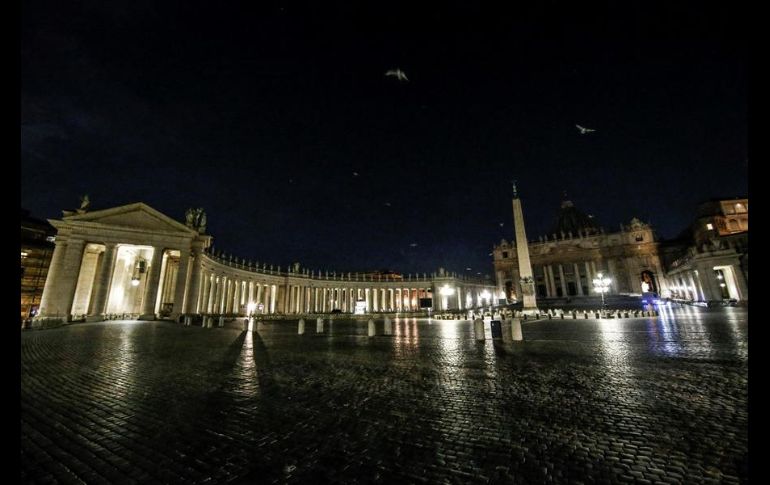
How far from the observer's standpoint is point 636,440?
426 cm

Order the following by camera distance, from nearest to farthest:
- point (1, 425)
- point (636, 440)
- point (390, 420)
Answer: point (1, 425) → point (636, 440) → point (390, 420)

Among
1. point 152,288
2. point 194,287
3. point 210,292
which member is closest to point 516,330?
point 194,287

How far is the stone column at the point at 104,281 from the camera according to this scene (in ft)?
117

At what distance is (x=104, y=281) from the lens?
36.9 metres

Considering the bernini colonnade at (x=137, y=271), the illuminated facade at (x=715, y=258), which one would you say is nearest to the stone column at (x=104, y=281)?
the bernini colonnade at (x=137, y=271)

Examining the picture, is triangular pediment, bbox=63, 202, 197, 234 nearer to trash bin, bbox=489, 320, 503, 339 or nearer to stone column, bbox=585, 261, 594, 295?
trash bin, bbox=489, 320, 503, 339

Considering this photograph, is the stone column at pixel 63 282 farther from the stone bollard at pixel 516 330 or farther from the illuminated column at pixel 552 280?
the illuminated column at pixel 552 280

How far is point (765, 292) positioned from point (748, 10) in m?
1.06

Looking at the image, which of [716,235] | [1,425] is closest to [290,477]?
[1,425]

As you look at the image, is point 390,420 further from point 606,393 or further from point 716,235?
point 716,235

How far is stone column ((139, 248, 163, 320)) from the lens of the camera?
37.2 m

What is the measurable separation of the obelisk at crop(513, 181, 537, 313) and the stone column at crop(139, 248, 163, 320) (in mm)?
41973

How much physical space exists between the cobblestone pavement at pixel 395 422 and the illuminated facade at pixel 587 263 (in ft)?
219

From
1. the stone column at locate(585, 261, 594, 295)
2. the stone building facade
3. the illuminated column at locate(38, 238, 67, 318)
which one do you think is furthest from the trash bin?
the stone column at locate(585, 261, 594, 295)
